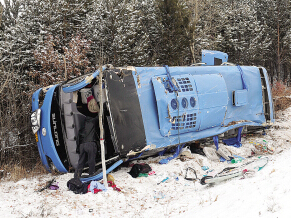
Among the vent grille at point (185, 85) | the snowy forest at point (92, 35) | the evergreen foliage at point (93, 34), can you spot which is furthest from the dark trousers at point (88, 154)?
the evergreen foliage at point (93, 34)

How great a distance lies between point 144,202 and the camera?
13.7 feet

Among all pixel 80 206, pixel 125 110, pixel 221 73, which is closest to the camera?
pixel 80 206

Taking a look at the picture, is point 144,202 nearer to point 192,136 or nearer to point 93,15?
point 192,136

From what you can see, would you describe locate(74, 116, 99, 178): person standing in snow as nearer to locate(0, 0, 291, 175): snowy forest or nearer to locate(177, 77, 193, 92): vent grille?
locate(177, 77, 193, 92): vent grille

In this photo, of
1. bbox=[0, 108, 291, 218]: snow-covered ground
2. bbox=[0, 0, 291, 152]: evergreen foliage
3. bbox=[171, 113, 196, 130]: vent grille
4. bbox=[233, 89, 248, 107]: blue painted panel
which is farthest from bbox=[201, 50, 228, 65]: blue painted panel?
bbox=[0, 0, 291, 152]: evergreen foliage

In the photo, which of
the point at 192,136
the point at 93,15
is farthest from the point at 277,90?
the point at 93,15

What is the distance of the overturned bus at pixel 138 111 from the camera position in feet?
15.9

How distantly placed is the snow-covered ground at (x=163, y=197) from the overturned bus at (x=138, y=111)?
21.7 inches

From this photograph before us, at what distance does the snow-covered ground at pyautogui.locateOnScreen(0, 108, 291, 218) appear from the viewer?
294 centimetres

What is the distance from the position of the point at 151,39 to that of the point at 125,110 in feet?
57.2

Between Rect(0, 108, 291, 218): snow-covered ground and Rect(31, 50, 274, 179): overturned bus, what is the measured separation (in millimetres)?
552

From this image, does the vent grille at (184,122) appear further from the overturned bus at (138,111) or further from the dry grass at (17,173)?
the dry grass at (17,173)

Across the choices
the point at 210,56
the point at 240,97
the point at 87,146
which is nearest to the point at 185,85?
the point at 240,97

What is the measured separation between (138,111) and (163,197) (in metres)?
1.64
